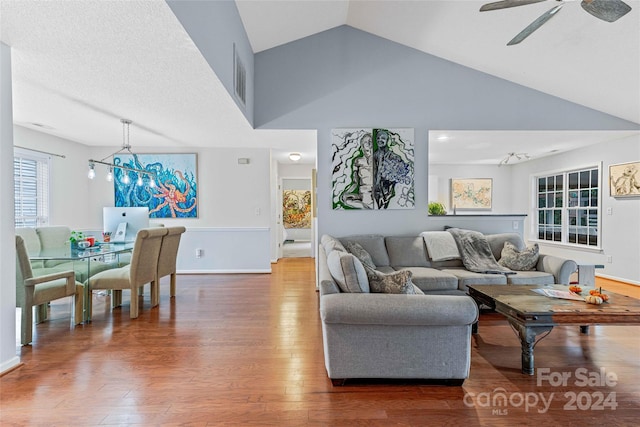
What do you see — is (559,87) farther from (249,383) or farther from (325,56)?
(249,383)

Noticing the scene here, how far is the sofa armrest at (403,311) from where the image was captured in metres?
2.07

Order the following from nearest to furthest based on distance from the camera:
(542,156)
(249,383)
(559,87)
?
(249,383)
(559,87)
(542,156)

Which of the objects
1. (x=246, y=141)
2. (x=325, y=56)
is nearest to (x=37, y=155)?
(x=246, y=141)

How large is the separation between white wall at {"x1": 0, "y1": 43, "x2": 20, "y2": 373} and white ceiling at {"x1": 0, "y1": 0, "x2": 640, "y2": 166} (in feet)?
0.84

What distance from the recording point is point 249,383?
7.30ft

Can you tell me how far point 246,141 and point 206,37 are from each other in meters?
2.85

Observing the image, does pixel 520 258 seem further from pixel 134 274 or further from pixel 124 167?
pixel 124 167

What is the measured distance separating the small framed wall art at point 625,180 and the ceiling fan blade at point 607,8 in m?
3.70

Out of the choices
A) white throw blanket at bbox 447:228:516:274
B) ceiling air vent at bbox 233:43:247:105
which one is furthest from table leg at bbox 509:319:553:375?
ceiling air vent at bbox 233:43:247:105

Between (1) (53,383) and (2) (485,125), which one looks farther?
(2) (485,125)

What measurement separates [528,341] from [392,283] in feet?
3.28

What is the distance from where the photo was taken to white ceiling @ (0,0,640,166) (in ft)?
7.04

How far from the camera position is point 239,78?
374 centimetres

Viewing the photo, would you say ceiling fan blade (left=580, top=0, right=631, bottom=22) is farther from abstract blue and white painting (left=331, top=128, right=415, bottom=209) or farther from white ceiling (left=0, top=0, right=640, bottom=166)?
abstract blue and white painting (left=331, top=128, right=415, bottom=209)
